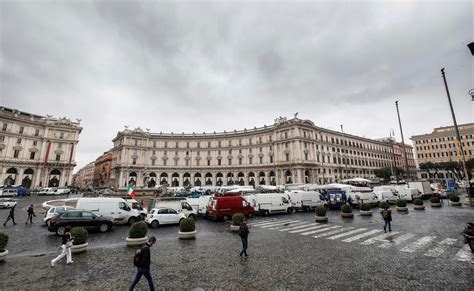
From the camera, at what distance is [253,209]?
23656mm

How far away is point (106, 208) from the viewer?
19.1 m

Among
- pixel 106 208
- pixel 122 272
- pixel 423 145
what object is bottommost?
pixel 122 272

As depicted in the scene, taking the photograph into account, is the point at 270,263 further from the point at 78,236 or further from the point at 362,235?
the point at 78,236

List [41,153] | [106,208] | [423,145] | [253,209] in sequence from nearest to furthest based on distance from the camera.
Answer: [106,208], [253,209], [41,153], [423,145]

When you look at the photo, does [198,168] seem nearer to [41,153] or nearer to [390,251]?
[41,153]

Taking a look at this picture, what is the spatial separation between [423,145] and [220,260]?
108m

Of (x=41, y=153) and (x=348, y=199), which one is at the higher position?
(x=41, y=153)

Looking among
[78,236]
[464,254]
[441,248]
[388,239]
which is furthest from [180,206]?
[464,254]

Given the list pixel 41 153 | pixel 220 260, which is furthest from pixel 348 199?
pixel 41 153

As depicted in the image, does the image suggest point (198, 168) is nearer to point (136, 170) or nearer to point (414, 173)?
point (136, 170)

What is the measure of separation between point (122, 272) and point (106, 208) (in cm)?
1263

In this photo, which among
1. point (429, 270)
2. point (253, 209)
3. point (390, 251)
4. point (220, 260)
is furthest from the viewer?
point (253, 209)

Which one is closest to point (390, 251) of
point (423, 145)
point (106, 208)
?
point (106, 208)

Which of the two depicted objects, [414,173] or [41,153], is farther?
[414,173]
